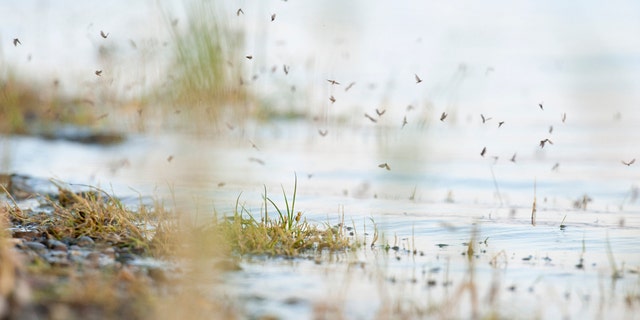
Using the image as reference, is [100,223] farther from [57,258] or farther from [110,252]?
[57,258]

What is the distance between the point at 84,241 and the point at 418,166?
3.34 meters

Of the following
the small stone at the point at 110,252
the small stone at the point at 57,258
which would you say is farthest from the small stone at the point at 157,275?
the small stone at the point at 110,252

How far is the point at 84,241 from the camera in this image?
5.74 m

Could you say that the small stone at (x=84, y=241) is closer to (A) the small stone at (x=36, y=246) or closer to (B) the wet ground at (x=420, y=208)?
(A) the small stone at (x=36, y=246)

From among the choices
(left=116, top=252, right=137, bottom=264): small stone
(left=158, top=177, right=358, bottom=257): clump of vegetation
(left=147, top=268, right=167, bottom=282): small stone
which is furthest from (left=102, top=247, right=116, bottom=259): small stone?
(left=147, top=268, right=167, bottom=282): small stone

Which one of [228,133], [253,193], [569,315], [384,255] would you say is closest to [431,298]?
[569,315]

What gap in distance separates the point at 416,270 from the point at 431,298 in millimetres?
744

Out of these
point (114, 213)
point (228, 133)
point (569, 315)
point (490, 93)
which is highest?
point (490, 93)

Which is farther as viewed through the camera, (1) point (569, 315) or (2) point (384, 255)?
(2) point (384, 255)

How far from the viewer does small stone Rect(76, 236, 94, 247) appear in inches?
224

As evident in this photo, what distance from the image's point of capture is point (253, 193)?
9102mm

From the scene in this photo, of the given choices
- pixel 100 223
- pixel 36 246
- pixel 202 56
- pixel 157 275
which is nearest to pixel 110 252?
pixel 36 246

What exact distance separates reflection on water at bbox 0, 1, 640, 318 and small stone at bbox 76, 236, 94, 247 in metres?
0.68

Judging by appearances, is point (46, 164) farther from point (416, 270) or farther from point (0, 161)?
point (416, 270)
